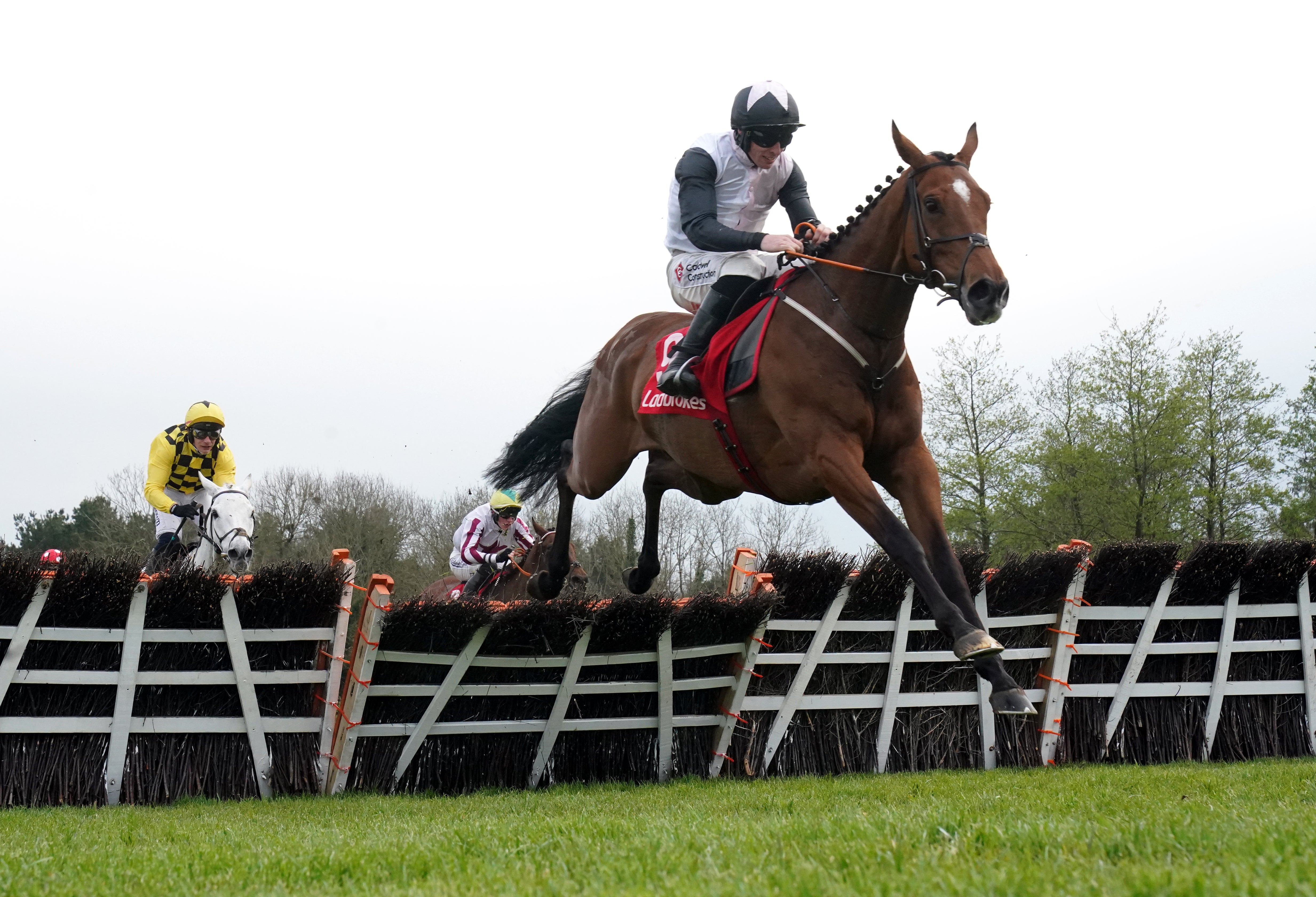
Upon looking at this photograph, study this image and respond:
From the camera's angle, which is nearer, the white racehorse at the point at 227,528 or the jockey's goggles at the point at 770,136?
the jockey's goggles at the point at 770,136

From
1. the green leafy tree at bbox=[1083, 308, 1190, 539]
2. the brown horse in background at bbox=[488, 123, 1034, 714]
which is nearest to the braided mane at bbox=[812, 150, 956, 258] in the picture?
the brown horse in background at bbox=[488, 123, 1034, 714]

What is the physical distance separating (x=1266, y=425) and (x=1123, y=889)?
1036 inches

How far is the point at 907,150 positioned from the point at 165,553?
20.1 ft

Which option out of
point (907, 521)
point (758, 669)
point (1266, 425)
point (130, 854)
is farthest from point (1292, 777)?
point (1266, 425)

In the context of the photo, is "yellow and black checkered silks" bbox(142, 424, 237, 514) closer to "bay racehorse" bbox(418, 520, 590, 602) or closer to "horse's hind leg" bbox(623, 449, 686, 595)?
"bay racehorse" bbox(418, 520, 590, 602)

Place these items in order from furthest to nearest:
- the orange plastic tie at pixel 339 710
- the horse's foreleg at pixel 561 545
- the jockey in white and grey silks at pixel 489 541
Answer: the jockey in white and grey silks at pixel 489 541 → the horse's foreleg at pixel 561 545 → the orange plastic tie at pixel 339 710

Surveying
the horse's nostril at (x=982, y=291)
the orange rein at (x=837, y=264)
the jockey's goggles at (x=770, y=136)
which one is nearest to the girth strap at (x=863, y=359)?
the orange rein at (x=837, y=264)

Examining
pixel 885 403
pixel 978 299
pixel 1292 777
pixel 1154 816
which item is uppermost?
pixel 978 299

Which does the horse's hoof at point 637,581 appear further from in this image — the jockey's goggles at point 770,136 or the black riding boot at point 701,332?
the jockey's goggles at point 770,136

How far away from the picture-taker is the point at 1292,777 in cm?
650

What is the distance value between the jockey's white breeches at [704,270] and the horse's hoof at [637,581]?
2.05 m

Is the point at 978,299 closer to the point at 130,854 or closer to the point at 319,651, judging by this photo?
the point at 130,854

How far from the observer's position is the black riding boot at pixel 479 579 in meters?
12.0

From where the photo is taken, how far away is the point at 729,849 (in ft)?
9.98
